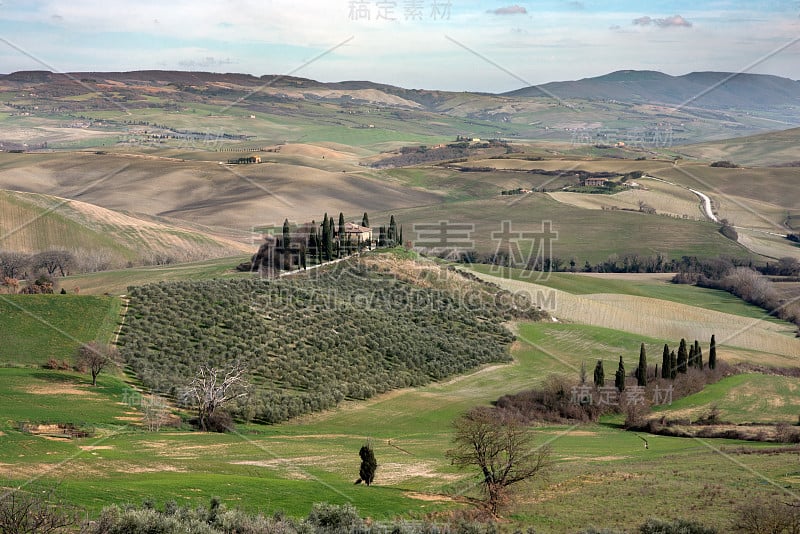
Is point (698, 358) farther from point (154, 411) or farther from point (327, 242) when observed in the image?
point (154, 411)

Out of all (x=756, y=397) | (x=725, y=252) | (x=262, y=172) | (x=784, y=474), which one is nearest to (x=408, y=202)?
(x=262, y=172)

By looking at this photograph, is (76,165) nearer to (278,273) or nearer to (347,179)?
(347,179)

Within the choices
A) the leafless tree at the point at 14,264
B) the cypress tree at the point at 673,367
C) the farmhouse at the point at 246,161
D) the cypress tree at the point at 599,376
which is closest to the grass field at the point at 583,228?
the farmhouse at the point at 246,161

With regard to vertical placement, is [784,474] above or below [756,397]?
above

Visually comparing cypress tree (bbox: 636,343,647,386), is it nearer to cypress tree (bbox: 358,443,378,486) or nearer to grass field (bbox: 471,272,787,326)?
cypress tree (bbox: 358,443,378,486)

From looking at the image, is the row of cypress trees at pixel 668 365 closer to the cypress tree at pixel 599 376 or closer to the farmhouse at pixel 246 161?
the cypress tree at pixel 599 376
